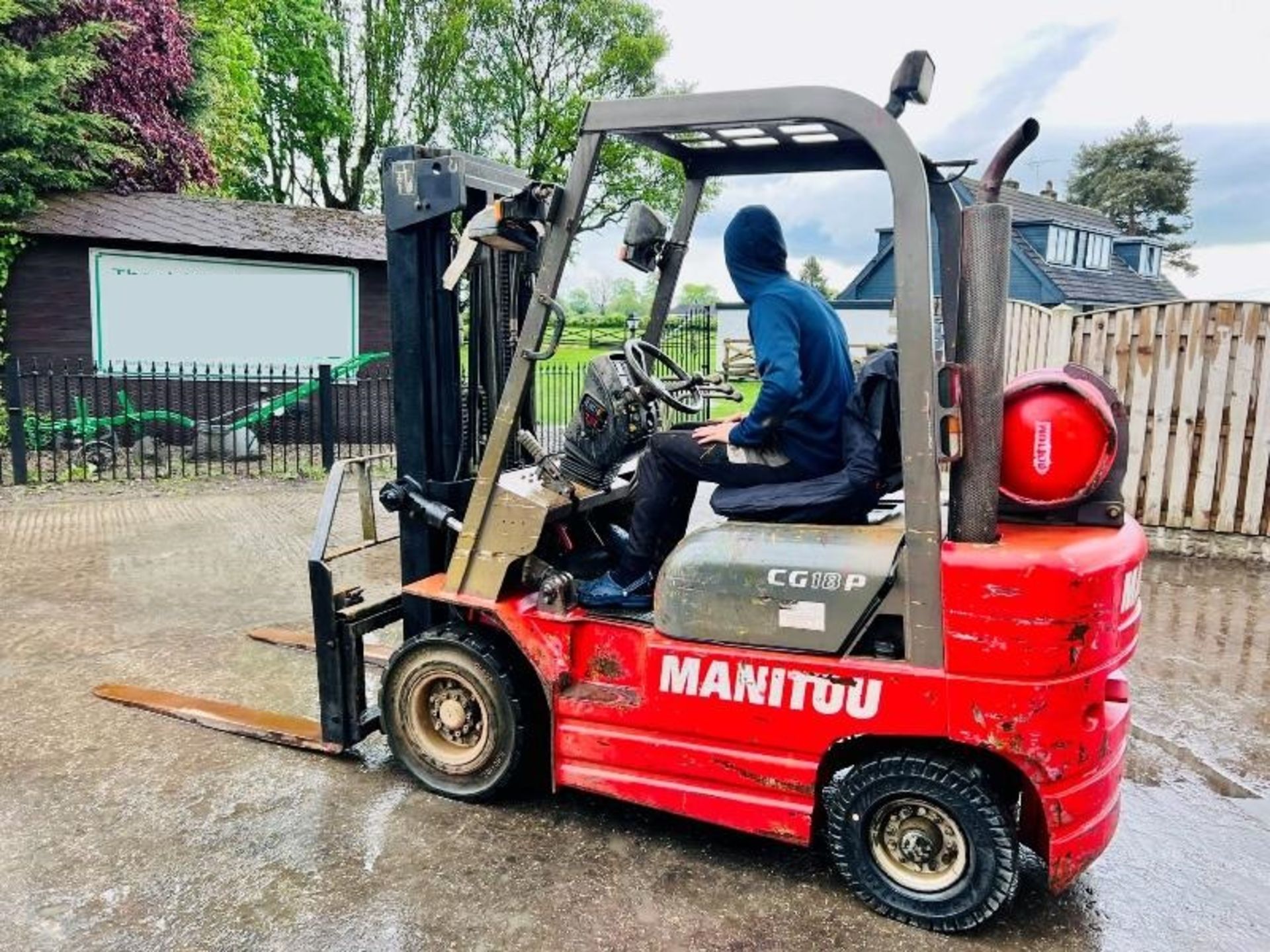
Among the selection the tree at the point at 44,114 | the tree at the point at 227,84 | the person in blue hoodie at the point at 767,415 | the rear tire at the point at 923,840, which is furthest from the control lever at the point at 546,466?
the tree at the point at 227,84

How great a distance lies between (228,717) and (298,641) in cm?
125

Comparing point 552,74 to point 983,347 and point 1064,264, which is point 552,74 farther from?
point 983,347

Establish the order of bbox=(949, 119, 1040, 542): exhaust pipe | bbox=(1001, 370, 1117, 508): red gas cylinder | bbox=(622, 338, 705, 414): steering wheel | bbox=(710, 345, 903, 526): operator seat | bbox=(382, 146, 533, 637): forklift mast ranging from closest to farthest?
bbox=(949, 119, 1040, 542): exhaust pipe → bbox=(1001, 370, 1117, 508): red gas cylinder → bbox=(710, 345, 903, 526): operator seat → bbox=(622, 338, 705, 414): steering wheel → bbox=(382, 146, 533, 637): forklift mast

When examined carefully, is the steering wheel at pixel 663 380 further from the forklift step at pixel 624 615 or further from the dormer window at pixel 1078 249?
the dormer window at pixel 1078 249

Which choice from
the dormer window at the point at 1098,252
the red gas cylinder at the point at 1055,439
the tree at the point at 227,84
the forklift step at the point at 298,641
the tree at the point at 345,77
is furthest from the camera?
the dormer window at the point at 1098,252

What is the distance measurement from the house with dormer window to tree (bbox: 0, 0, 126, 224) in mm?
20856

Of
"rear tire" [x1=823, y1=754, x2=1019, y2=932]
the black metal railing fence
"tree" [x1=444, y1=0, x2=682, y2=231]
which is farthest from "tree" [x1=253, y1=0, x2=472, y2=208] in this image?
"rear tire" [x1=823, y1=754, x2=1019, y2=932]

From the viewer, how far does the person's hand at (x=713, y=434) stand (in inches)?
143

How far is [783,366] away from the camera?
11.0 feet

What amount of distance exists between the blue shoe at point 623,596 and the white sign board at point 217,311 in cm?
1298

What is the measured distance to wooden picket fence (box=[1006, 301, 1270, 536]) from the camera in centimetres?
801

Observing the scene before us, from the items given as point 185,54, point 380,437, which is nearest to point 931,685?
point 380,437

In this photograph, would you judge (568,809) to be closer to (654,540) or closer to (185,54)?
(654,540)

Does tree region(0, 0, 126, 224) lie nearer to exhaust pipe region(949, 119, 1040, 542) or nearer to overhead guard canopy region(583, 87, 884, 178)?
overhead guard canopy region(583, 87, 884, 178)
